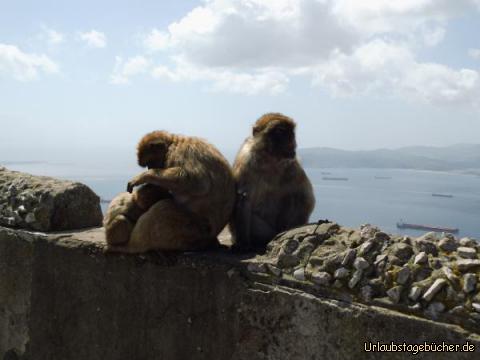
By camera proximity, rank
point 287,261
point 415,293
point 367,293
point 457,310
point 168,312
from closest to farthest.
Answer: point 457,310 < point 415,293 < point 367,293 < point 287,261 < point 168,312

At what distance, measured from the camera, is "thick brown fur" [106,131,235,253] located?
3.02m

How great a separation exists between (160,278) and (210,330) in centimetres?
45

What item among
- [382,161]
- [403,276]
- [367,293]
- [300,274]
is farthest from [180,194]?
[382,161]

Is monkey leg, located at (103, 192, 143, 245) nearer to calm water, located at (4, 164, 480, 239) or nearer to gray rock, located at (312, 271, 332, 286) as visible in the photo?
Answer: gray rock, located at (312, 271, 332, 286)

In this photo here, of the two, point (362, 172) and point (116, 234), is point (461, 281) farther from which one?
point (362, 172)

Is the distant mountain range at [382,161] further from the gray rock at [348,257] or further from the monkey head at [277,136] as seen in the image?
the gray rock at [348,257]

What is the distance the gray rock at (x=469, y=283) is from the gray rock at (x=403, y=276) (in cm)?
24

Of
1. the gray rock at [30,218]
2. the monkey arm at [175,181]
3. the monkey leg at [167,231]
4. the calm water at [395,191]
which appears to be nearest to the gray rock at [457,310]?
the monkey leg at [167,231]

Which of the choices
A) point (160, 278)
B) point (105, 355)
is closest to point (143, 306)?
point (160, 278)

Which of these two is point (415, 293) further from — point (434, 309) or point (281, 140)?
point (281, 140)

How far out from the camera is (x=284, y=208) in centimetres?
389

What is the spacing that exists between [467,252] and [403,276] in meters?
0.34

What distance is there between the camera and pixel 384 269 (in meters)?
2.23

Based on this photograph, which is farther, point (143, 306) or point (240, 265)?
point (143, 306)
